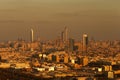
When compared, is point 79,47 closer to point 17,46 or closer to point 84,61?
point 17,46

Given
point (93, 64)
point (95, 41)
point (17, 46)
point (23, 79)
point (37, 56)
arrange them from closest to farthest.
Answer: point (23, 79), point (93, 64), point (37, 56), point (17, 46), point (95, 41)

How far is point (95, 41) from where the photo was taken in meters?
76.8

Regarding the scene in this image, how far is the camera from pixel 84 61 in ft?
117

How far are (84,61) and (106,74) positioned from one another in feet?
37.1

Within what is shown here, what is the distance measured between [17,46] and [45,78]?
46994 mm

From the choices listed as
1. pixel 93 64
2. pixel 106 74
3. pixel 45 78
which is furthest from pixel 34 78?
pixel 93 64

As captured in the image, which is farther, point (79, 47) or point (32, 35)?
point (32, 35)

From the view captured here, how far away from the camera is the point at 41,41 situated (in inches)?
3063

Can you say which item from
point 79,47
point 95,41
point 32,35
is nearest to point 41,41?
point 32,35

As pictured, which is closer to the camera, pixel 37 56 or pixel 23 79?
pixel 23 79

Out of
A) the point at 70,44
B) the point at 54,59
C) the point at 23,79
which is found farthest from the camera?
the point at 70,44

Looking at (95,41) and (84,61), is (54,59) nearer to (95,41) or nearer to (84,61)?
(84,61)

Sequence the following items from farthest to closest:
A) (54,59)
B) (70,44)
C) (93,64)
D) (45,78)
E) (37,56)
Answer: (70,44) → (37,56) → (54,59) → (93,64) → (45,78)

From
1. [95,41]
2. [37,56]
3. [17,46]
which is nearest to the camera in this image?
[37,56]
